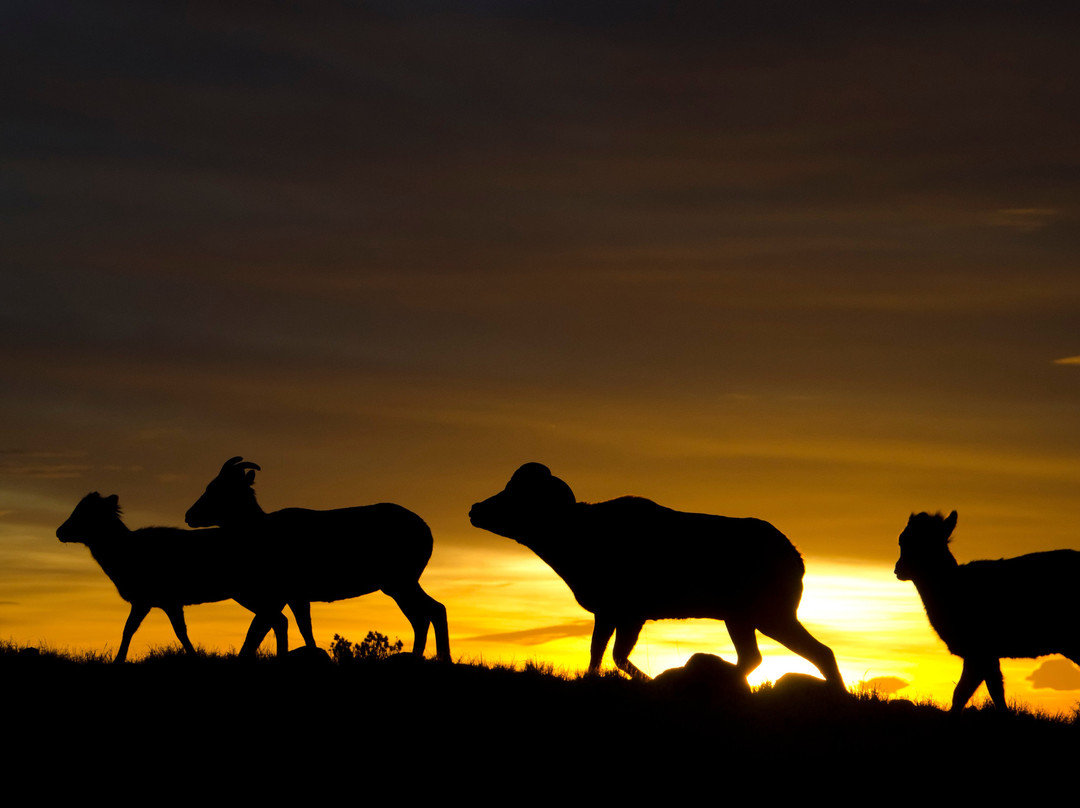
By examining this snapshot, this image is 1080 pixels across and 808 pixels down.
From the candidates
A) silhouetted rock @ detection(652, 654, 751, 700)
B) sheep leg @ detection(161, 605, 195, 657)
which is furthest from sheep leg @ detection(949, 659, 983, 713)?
sheep leg @ detection(161, 605, 195, 657)

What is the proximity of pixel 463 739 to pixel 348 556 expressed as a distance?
7312 mm

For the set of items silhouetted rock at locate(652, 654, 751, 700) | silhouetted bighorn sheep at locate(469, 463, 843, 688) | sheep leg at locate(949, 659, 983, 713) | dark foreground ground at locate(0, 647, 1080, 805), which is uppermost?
silhouetted bighorn sheep at locate(469, 463, 843, 688)

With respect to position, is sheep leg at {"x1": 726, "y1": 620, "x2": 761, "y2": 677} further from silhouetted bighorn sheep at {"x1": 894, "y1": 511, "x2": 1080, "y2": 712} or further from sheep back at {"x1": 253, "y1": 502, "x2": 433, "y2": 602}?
sheep back at {"x1": 253, "y1": 502, "x2": 433, "y2": 602}

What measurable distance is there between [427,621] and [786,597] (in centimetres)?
567

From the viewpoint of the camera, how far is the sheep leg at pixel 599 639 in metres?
16.3

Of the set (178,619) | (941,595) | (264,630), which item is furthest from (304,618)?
(941,595)

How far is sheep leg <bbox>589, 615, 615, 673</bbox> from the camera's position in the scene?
16.3 meters

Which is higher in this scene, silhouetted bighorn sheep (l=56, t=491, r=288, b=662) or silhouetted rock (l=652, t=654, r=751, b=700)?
silhouetted bighorn sheep (l=56, t=491, r=288, b=662)

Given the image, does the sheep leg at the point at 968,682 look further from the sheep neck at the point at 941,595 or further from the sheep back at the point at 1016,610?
the sheep neck at the point at 941,595

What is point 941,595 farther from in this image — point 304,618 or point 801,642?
point 304,618

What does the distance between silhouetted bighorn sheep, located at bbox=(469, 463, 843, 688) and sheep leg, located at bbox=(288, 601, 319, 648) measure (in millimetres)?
4262

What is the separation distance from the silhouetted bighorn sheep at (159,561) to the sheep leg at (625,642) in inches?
245

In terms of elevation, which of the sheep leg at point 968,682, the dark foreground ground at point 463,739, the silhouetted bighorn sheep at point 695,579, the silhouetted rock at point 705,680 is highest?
the silhouetted bighorn sheep at point 695,579

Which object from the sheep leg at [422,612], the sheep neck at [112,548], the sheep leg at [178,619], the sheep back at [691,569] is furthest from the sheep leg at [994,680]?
the sheep neck at [112,548]
